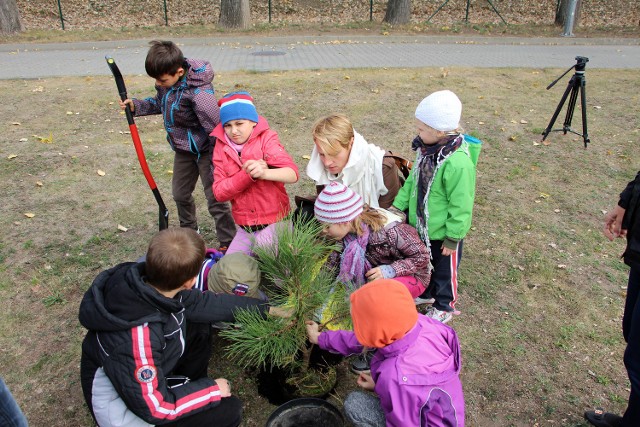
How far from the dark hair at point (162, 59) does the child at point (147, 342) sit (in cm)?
170

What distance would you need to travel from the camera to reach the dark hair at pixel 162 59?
3340mm

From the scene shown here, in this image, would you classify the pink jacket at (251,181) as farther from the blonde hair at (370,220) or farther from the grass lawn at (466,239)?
the grass lawn at (466,239)

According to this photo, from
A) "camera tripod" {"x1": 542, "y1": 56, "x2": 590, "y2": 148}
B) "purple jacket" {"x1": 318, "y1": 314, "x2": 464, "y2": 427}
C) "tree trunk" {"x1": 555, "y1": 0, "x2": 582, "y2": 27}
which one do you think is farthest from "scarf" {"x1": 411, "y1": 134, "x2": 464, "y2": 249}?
"tree trunk" {"x1": 555, "y1": 0, "x2": 582, "y2": 27}

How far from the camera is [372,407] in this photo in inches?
90.7

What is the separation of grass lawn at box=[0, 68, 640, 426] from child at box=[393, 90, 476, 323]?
59cm

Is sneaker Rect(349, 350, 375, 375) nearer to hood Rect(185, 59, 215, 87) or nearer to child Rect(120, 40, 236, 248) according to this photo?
child Rect(120, 40, 236, 248)

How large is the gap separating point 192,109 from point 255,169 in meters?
0.93

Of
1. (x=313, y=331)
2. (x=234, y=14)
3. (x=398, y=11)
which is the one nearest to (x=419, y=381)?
(x=313, y=331)

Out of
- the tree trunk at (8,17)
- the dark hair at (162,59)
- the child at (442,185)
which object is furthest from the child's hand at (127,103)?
the tree trunk at (8,17)

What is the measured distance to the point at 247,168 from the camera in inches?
119

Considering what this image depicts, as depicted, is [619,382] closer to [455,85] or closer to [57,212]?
[57,212]

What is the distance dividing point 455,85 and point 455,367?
7.18 m

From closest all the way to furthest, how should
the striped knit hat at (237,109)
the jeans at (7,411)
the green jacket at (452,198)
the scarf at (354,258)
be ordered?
1. the jeans at (7,411)
2. the scarf at (354,258)
3. the green jacket at (452,198)
4. the striped knit hat at (237,109)

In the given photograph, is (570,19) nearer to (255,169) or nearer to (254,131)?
(254,131)
